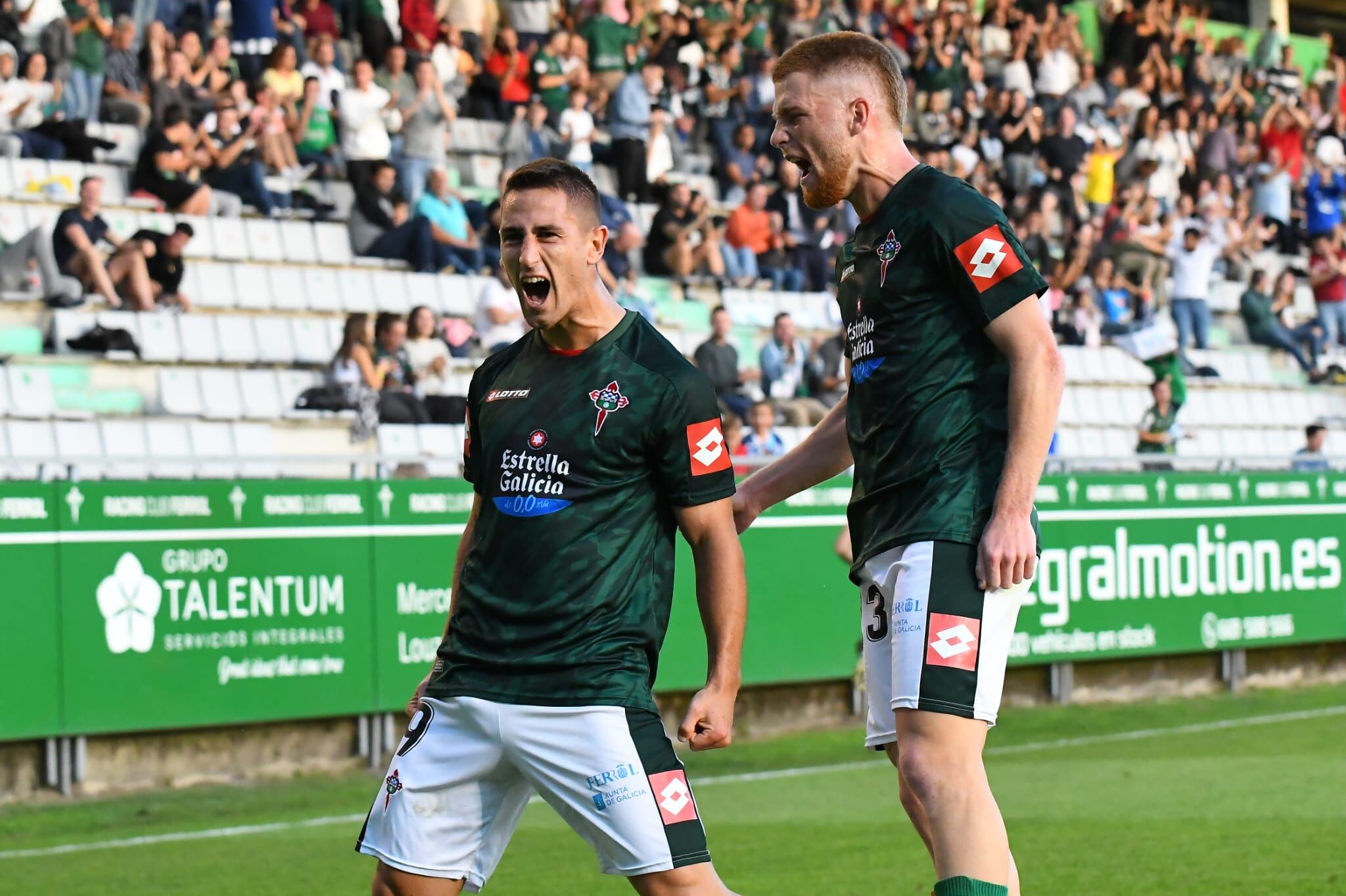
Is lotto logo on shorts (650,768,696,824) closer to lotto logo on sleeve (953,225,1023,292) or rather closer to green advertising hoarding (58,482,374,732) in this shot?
lotto logo on sleeve (953,225,1023,292)

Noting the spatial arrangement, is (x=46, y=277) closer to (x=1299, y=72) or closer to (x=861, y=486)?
(x=861, y=486)

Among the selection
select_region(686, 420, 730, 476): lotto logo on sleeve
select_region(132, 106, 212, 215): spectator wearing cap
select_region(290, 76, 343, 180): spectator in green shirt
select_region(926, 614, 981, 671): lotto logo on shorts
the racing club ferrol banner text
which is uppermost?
select_region(290, 76, 343, 180): spectator in green shirt

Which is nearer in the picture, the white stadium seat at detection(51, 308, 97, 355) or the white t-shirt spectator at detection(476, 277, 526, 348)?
the white stadium seat at detection(51, 308, 97, 355)

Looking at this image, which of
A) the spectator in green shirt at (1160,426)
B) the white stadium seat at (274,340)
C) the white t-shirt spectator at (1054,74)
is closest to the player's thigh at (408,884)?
the white stadium seat at (274,340)

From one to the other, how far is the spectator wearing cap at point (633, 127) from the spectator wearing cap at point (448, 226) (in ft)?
8.08

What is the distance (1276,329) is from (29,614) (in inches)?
672

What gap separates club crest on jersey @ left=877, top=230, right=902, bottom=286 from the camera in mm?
4715

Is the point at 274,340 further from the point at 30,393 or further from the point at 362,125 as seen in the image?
the point at 362,125

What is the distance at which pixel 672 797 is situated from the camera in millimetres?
4195

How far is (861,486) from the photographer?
4828 mm

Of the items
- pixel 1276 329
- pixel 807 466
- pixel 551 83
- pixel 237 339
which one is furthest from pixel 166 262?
pixel 1276 329

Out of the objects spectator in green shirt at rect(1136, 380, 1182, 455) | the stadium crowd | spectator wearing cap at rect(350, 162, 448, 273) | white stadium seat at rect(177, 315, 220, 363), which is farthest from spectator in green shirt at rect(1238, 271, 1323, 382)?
white stadium seat at rect(177, 315, 220, 363)

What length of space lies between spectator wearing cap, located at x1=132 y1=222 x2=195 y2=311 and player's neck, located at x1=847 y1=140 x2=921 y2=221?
10.2 meters

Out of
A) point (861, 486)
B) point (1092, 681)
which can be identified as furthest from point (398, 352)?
point (861, 486)
